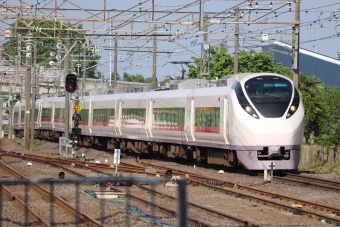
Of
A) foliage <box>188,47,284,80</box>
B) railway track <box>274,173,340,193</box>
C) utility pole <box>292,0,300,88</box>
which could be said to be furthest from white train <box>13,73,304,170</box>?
foliage <box>188,47,284,80</box>

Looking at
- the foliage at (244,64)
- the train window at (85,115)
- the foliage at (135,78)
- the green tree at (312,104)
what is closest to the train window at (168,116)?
the green tree at (312,104)

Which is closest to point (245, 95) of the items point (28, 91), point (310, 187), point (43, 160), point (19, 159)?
point (310, 187)

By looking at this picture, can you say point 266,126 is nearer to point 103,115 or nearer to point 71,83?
point 71,83

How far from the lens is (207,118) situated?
22.6m

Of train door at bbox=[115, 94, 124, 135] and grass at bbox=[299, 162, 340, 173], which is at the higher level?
train door at bbox=[115, 94, 124, 135]

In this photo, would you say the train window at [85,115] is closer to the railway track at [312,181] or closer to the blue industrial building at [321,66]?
the railway track at [312,181]

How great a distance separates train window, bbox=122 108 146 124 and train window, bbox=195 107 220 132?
19.7 ft

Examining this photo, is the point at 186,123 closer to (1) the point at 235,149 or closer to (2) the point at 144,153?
(1) the point at 235,149

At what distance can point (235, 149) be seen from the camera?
20344 millimetres

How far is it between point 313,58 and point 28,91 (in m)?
39.6

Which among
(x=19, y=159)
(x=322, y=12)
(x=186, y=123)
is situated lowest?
(x=19, y=159)

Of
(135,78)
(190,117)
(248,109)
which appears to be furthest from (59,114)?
(135,78)

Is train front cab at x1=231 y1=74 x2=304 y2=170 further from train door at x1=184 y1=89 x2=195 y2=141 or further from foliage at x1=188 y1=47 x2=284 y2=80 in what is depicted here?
foliage at x1=188 y1=47 x2=284 y2=80

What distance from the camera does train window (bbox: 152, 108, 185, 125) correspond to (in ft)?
82.7
